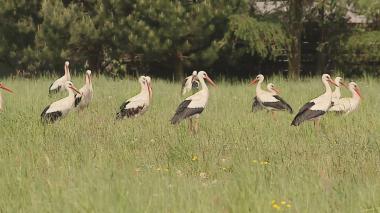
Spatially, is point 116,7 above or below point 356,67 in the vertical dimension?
above

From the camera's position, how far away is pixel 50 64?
837 inches

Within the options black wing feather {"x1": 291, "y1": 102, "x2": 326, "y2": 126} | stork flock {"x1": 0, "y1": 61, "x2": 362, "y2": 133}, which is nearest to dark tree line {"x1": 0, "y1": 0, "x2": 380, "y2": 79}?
stork flock {"x1": 0, "y1": 61, "x2": 362, "y2": 133}

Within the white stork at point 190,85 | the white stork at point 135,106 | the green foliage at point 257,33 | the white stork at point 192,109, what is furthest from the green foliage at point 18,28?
the white stork at point 192,109

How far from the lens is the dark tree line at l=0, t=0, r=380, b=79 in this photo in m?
19.9

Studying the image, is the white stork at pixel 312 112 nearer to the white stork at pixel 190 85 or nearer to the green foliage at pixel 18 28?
the white stork at pixel 190 85

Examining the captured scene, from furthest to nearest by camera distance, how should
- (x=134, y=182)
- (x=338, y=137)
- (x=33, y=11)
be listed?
(x=33, y=11) < (x=338, y=137) < (x=134, y=182)

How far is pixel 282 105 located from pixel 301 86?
506 centimetres

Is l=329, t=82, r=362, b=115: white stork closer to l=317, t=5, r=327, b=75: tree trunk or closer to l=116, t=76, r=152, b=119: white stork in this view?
l=116, t=76, r=152, b=119: white stork

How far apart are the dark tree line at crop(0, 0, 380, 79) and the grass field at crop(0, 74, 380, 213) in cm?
791

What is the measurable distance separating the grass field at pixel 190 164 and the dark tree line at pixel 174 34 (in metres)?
7.91

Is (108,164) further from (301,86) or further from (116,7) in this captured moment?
(116,7)

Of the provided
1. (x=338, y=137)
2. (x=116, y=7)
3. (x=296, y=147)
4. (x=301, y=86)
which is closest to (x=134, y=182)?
(x=296, y=147)

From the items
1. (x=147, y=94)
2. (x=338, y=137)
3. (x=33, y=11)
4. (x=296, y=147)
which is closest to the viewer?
(x=296, y=147)

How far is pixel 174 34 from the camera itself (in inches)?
782
